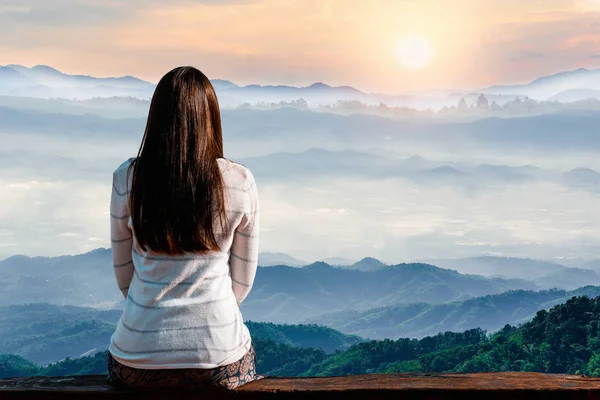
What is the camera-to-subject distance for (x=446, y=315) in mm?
50969

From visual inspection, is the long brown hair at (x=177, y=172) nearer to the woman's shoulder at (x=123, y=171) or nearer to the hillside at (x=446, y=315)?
the woman's shoulder at (x=123, y=171)

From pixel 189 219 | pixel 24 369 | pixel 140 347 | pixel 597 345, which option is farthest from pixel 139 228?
pixel 24 369

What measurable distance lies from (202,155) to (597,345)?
19958 mm

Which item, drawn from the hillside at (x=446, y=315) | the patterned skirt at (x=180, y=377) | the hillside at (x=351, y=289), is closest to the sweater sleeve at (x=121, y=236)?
the patterned skirt at (x=180, y=377)

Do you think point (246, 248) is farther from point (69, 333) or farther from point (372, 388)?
point (69, 333)

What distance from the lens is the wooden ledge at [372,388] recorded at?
5.93 feet

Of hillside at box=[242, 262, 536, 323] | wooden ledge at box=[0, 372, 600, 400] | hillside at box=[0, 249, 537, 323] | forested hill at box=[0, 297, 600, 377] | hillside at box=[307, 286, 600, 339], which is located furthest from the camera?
hillside at box=[0, 249, 537, 323]

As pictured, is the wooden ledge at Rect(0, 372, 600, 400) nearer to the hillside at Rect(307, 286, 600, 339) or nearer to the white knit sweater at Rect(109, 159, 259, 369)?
the white knit sweater at Rect(109, 159, 259, 369)

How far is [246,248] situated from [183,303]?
238 millimetres

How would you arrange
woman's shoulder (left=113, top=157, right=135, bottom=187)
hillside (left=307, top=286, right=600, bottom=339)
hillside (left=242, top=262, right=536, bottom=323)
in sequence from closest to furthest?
woman's shoulder (left=113, top=157, right=135, bottom=187) < hillside (left=307, top=286, right=600, bottom=339) < hillside (left=242, top=262, right=536, bottom=323)

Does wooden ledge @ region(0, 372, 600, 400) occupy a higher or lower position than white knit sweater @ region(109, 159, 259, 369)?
lower

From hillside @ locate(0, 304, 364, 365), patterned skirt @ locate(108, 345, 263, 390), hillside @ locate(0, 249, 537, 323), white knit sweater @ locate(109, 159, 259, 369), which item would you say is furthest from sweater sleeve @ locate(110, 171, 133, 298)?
hillside @ locate(0, 249, 537, 323)

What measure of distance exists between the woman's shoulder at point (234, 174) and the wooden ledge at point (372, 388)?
0.48 m

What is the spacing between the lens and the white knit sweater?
1884 mm
